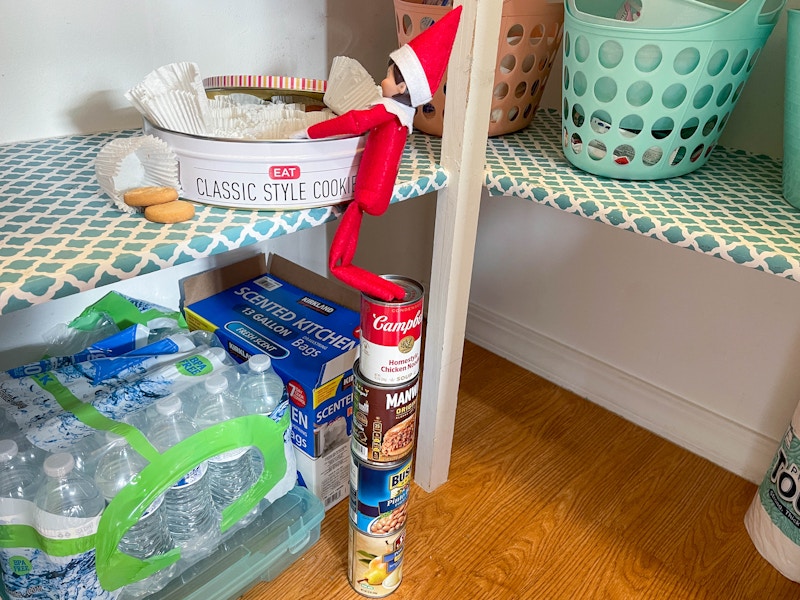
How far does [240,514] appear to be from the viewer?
2.86 ft

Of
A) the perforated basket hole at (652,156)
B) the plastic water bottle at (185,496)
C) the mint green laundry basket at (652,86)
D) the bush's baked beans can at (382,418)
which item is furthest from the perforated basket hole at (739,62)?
the plastic water bottle at (185,496)

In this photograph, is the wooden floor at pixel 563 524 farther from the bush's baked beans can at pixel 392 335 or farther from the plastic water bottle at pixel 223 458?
the bush's baked beans can at pixel 392 335

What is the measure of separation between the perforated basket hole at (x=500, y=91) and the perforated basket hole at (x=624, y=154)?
202mm

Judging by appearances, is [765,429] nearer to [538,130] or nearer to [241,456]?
[538,130]

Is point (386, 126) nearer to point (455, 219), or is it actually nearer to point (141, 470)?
point (455, 219)

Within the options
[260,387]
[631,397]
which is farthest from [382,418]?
[631,397]

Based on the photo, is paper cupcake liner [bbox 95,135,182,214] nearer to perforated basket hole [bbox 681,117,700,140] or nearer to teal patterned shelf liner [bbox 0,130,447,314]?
teal patterned shelf liner [bbox 0,130,447,314]

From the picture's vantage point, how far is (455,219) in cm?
82

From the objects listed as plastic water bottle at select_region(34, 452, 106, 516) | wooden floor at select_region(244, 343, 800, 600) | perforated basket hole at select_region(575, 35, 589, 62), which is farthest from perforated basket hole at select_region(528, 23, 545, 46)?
plastic water bottle at select_region(34, 452, 106, 516)

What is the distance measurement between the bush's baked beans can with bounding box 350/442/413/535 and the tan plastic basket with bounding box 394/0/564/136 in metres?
0.49

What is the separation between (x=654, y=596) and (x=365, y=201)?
0.71m

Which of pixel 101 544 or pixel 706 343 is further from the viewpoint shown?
pixel 706 343

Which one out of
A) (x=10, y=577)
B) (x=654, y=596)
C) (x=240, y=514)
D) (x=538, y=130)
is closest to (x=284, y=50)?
(x=538, y=130)

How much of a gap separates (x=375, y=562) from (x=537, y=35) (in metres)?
0.76
